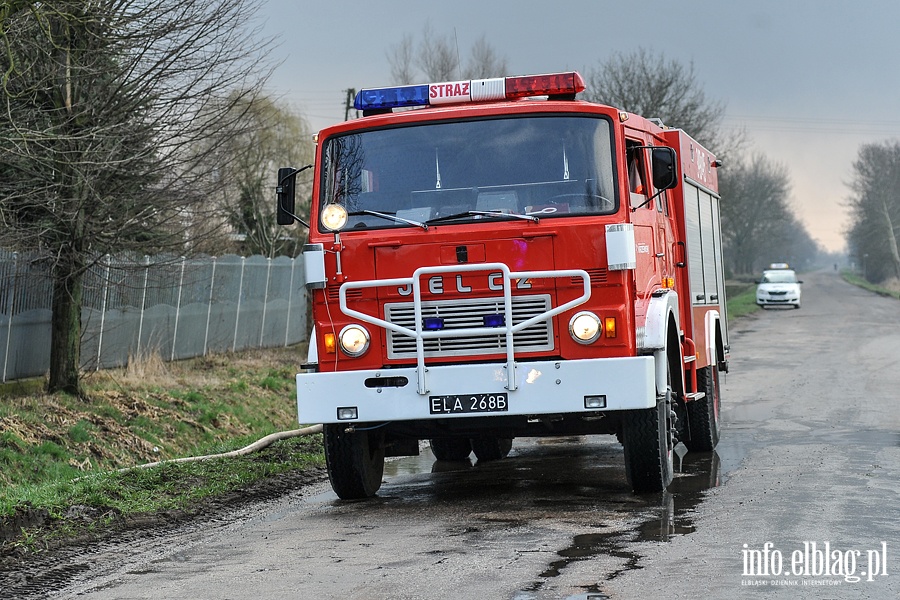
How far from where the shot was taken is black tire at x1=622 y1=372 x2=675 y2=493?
355 inches

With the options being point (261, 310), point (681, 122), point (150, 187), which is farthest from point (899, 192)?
point (150, 187)

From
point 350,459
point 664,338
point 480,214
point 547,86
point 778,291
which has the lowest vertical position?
point 350,459

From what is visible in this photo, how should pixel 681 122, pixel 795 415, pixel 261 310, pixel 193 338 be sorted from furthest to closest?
1. pixel 681 122
2. pixel 261 310
3. pixel 193 338
4. pixel 795 415

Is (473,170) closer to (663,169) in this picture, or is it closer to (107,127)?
(663,169)

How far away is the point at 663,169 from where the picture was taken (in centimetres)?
919

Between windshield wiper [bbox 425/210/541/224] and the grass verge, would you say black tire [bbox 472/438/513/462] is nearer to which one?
the grass verge

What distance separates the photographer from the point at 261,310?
1009 inches

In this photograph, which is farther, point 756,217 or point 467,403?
point 756,217

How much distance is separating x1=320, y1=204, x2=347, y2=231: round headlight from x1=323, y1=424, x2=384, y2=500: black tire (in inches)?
60.9

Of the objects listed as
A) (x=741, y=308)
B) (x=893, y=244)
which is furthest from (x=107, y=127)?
(x=893, y=244)

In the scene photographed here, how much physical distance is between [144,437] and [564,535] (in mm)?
8355

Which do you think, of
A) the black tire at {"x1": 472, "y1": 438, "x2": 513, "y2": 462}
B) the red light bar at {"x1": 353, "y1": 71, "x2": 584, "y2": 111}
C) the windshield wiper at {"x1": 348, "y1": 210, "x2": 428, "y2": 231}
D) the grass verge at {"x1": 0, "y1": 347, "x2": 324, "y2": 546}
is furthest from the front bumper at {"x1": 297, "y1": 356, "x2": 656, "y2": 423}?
the black tire at {"x1": 472, "y1": 438, "x2": 513, "y2": 462}

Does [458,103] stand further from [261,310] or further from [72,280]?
[261,310]

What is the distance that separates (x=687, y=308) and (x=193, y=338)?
12.4 meters
